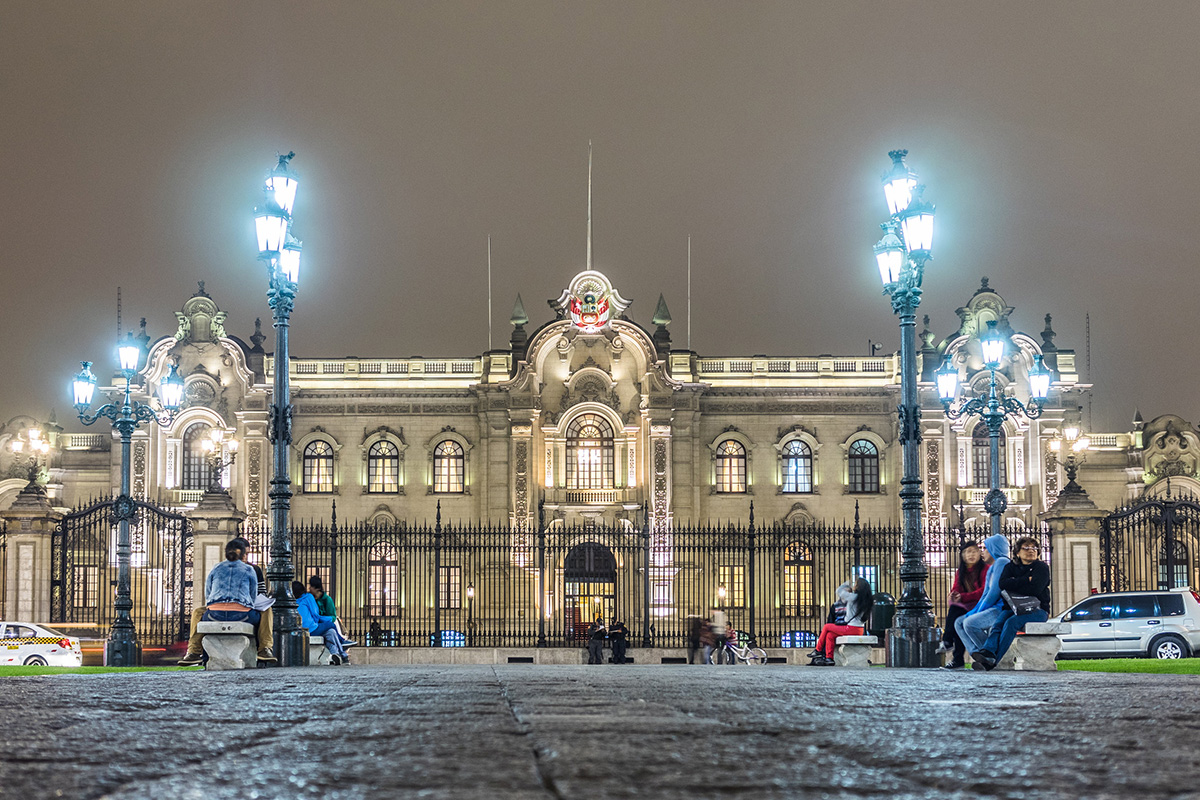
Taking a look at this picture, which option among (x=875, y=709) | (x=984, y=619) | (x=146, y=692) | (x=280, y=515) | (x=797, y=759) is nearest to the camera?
(x=797, y=759)

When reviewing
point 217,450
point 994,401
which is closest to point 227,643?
point 994,401

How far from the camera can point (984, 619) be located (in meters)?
13.6

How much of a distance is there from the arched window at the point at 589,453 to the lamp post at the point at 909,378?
2868 cm

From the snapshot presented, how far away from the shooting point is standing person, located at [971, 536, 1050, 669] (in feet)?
43.3

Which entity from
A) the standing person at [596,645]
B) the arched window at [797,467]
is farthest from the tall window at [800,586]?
the standing person at [596,645]

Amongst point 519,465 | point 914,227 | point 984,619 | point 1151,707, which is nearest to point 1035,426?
point 519,465

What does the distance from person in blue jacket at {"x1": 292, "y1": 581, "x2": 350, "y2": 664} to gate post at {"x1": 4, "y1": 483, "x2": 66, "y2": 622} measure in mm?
10476

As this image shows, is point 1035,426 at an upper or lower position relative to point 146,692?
upper

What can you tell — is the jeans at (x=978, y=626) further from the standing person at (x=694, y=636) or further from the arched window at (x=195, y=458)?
the arched window at (x=195, y=458)

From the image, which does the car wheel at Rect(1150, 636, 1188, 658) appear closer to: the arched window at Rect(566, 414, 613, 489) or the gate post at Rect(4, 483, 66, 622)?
the gate post at Rect(4, 483, 66, 622)

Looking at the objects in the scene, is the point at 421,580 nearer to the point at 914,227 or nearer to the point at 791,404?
the point at 791,404

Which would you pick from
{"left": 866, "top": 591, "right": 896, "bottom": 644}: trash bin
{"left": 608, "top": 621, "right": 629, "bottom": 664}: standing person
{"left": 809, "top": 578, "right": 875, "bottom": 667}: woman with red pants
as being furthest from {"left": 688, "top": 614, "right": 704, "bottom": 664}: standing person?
{"left": 809, "top": 578, "right": 875, "bottom": 667}: woman with red pants

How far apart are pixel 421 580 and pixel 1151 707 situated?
38.9m

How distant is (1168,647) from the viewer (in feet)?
74.2
